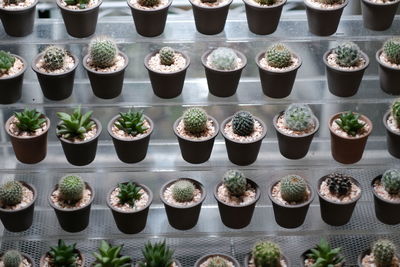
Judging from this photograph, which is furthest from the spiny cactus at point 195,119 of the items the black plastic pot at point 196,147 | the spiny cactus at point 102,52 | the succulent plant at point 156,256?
the succulent plant at point 156,256

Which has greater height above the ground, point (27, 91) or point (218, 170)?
point (27, 91)

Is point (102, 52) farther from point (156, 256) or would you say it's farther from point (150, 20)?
point (156, 256)

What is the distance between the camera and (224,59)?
3.27 m

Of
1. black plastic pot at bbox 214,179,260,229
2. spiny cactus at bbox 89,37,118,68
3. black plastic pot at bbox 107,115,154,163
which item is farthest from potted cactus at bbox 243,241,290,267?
spiny cactus at bbox 89,37,118,68

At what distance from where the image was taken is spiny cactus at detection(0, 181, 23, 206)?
3.22 meters

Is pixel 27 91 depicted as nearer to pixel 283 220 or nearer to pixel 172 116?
pixel 172 116

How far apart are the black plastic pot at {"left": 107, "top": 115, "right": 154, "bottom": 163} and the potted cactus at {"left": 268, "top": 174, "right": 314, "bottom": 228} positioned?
57 centimetres

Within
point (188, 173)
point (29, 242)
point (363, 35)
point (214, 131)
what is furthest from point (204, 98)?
point (29, 242)

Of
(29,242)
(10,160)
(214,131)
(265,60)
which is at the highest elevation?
(265,60)

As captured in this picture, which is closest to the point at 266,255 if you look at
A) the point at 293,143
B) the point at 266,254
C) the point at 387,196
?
the point at 266,254

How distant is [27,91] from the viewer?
344 centimetres

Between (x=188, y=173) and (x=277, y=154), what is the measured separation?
1.43 feet

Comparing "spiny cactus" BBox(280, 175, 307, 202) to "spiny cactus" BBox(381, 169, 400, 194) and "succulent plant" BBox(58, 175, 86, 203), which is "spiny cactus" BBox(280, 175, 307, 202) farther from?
"succulent plant" BBox(58, 175, 86, 203)

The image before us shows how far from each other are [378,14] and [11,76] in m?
1.59
